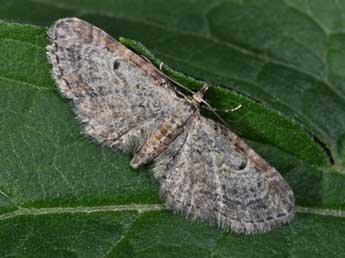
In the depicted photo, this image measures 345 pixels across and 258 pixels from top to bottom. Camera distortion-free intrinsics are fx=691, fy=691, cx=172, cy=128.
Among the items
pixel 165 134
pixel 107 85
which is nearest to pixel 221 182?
pixel 165 134

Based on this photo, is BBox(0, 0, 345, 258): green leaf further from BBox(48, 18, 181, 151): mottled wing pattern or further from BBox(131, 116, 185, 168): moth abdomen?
BBox(131, 116, 185, 168): moth abdomen

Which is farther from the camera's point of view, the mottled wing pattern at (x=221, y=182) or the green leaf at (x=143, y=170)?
the mottled wing pattern at (x=221, y=182)

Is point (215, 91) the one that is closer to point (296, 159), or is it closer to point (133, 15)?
point (296, 159)

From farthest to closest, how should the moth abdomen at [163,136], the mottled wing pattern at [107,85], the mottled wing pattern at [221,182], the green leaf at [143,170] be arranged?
the moth abdomen at [163,136] → the mottled wing pattern at [107,85] → the mottled wing pattern at [221,182] → the green leaf at [143,170]

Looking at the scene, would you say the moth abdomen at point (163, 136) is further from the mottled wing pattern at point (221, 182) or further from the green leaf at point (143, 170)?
the green leaf at point (143, 170)

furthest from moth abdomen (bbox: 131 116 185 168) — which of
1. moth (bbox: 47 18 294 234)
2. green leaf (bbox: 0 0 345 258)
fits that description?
green leaf (bbox: 0 0 345 258)

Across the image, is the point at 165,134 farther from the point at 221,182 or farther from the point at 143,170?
the point at 221,182

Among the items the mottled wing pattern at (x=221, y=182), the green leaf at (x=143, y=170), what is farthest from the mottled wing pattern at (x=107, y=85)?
the mottled wing pattern at (x=221, y=182)
